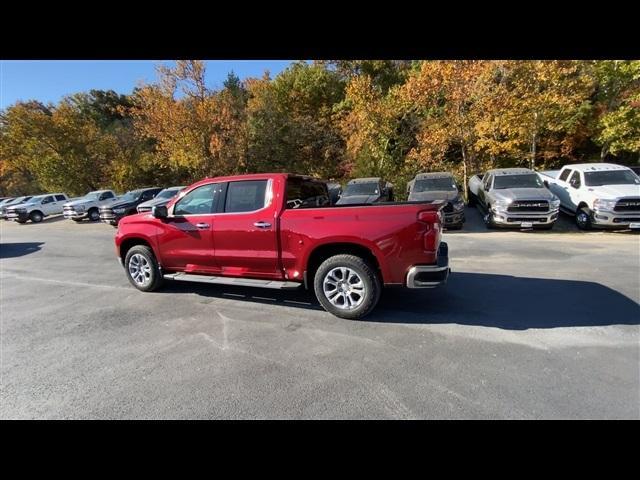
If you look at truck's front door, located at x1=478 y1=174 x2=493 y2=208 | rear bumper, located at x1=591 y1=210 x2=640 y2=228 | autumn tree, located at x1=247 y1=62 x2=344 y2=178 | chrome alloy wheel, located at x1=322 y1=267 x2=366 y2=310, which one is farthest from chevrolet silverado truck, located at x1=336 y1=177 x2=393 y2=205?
autumn tree, located at x1=247 y1=62 x2=344 y2=178

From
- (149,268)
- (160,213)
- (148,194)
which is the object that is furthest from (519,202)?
(148,194)

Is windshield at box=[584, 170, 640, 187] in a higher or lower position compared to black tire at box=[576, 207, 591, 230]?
higher

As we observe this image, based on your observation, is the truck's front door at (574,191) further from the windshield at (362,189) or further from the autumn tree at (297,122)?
the autumn tree at (297,122)

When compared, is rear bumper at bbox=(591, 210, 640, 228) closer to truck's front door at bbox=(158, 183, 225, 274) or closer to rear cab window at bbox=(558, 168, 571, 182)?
rear cab window at bbox=(558, 168, 571, 182)

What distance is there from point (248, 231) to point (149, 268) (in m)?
2.28

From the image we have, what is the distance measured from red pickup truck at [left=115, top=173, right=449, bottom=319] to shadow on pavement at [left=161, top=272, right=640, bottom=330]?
50cm

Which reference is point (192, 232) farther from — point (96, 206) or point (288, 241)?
point (96, 206)

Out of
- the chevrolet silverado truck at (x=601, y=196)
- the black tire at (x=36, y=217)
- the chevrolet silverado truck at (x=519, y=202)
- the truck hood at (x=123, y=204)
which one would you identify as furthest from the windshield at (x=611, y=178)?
the black tire at (x=36, y=217)

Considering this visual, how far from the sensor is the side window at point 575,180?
1002 centimetres

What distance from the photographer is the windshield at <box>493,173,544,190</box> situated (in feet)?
33.5

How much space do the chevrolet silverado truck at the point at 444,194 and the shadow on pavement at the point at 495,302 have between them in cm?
477
